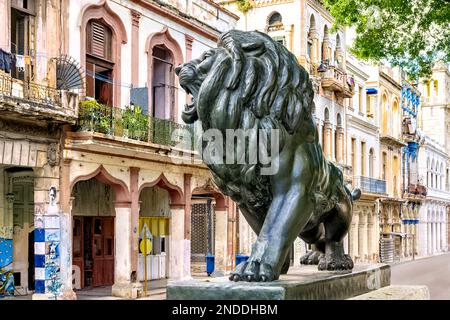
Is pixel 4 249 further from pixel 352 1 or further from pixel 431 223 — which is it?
pixel 431 223

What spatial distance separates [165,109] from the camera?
1997 cm

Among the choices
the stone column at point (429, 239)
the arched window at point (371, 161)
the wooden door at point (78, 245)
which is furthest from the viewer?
the stone column at point (429, 239)

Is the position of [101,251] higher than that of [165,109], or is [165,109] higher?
[165,109]

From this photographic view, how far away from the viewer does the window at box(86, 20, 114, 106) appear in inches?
671

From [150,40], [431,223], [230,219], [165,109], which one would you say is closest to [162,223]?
[230,219]

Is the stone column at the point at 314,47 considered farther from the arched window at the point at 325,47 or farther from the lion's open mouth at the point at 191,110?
the lion's open mouth at the point at 191,110

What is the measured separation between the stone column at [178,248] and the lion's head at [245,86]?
50.3 ft

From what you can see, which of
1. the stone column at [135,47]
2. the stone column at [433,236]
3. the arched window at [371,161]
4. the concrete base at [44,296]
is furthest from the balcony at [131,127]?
the stone column at [433,236]

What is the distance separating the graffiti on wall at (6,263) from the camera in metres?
16.0

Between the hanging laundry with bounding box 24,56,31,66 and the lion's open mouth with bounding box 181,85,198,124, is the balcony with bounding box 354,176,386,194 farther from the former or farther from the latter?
the lion's open mouth with bounding box 181,85,198,124

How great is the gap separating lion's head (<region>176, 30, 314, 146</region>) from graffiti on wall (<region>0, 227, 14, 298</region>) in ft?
41.5

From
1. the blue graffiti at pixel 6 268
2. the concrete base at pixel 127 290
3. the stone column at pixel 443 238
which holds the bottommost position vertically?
the stone column at pixel 443 238

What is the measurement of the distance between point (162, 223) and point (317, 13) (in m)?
11.5

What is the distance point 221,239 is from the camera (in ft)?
72.1
